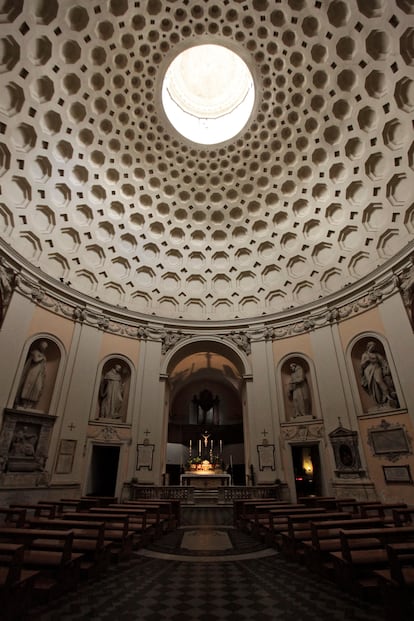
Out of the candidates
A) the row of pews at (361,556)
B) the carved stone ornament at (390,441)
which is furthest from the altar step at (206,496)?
the row of pews at (361,556)

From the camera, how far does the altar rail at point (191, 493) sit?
14.5 metres

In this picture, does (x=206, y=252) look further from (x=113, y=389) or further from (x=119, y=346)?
(x=113, y=389)

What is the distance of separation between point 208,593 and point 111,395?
42.1ft

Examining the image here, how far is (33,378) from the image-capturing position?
13.7 m

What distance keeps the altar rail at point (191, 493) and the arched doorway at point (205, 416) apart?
29.8ft

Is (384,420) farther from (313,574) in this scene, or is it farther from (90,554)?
(90,554)

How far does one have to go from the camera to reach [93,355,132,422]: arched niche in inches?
636

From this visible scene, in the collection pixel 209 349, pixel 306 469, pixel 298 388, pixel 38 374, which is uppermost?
pixel 209 349

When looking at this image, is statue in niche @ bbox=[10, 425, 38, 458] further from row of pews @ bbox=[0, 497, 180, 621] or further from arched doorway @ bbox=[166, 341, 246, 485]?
arched doorway @ bbox=[166, 341, 246, 485]

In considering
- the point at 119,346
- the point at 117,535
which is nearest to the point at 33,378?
the point at 119,346

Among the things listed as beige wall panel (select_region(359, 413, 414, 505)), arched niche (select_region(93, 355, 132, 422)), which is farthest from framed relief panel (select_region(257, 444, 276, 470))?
arched niche (select_region(93, 355, 132, 422))

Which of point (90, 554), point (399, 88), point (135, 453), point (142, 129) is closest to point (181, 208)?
point (142, 129)

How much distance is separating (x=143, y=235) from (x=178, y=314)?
5699mm

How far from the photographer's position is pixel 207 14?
611 inches
